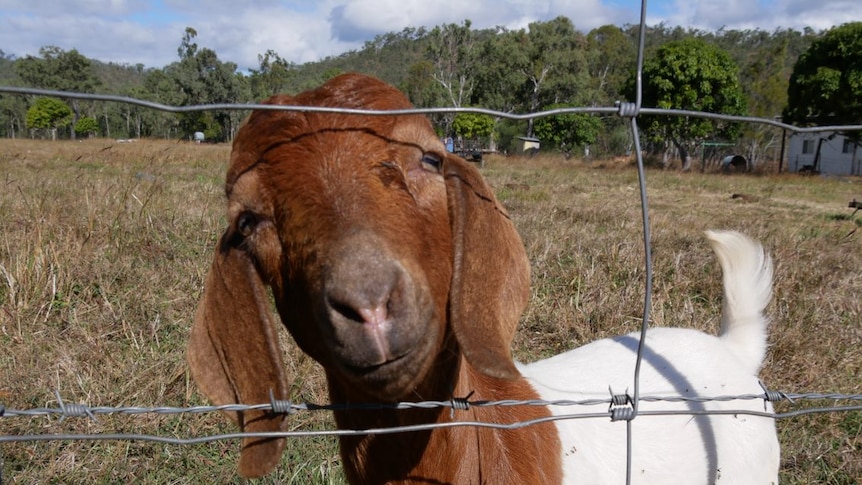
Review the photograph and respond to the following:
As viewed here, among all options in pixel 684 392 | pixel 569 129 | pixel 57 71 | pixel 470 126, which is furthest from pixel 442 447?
pixel 57 71

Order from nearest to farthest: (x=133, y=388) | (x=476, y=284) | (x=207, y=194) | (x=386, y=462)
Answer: (x=476, y=284), (x=386, y=462), (x=133, y=388), (x=207, y=194)

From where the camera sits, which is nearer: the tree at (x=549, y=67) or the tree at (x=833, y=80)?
the tree at (x=833, y=80)

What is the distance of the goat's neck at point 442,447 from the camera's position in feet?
5.53

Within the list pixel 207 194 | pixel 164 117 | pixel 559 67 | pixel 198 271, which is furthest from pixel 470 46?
pixel 198 271

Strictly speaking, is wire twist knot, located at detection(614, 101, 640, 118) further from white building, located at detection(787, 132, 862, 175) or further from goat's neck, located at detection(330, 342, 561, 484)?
white building, located at detection(787, 132, 862, 175)

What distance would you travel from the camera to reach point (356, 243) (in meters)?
1.26

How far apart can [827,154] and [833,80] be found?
40.4ft

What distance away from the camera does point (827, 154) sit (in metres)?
34.5

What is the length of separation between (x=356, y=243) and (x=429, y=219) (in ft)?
1.02

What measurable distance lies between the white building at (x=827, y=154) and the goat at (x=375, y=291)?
3015cm

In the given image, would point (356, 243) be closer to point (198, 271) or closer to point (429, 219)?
point (429, 219)

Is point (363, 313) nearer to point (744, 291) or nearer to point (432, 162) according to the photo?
point (432, 162)

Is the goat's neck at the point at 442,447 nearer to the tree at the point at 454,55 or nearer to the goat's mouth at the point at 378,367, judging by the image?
the goat's mouth at the point at 378,367

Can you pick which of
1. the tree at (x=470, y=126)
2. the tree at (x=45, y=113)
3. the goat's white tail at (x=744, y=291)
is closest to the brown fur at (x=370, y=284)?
the goat's white tail at (x=744, y=291)
